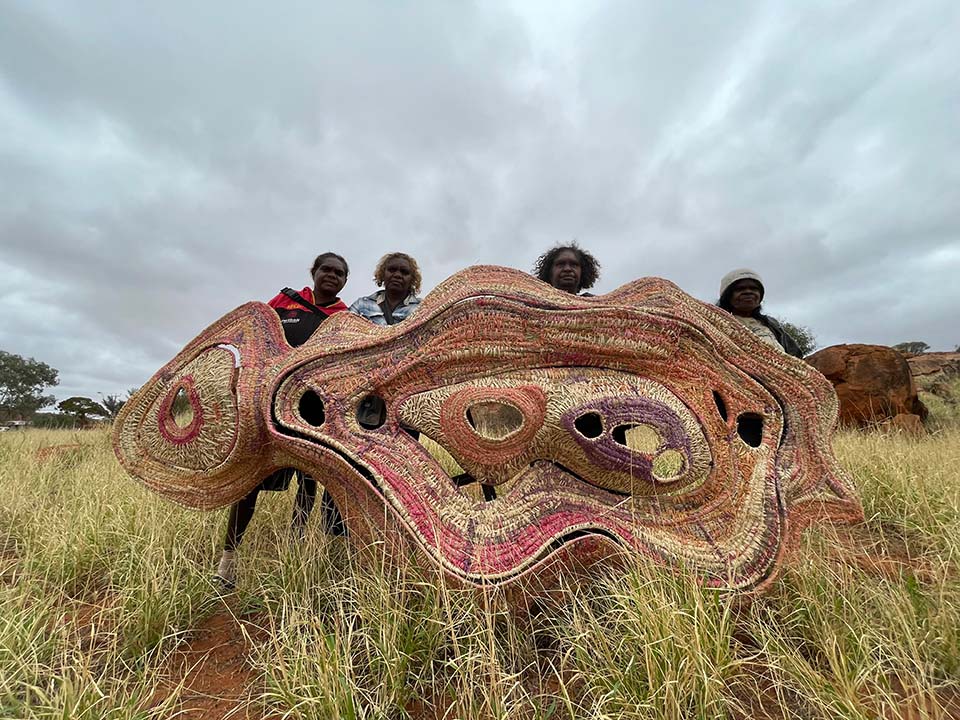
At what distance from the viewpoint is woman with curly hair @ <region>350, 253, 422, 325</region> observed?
4.30 metres

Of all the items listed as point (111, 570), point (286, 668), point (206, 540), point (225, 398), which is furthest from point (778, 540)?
point (111, 570)

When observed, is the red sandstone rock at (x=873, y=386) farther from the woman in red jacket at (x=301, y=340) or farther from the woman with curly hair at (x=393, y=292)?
the woman in red jacket at (x=301, y=340)

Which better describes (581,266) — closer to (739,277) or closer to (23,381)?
(739,277)

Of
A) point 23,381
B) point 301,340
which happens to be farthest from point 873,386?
point 23,381

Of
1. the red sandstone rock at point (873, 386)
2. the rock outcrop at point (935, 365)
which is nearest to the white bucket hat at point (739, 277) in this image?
the red sandstone rock at point (873, 386)

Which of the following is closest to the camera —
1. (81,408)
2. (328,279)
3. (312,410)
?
(312,410)

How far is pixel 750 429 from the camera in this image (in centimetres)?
314

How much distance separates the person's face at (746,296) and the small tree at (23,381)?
116 ft

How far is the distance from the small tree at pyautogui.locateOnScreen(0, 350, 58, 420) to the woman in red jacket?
32.9 meters

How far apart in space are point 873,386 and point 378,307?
9.35 metres

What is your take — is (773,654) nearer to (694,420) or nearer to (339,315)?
(694,420)

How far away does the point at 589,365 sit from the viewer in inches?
111

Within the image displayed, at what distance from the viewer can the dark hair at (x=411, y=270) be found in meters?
4.41

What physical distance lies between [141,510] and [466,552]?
10.7 ft
